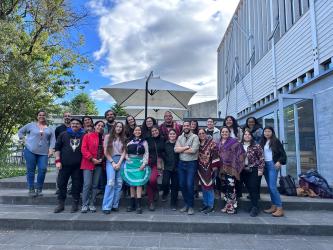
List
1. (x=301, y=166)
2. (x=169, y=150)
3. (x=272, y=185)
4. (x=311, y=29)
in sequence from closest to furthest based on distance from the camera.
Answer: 1. (x=272, y=185)
2. (x=169, y=150)
3. (x=301, y=166)
4. (x=311, y=29)

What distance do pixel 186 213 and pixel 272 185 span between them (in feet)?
5.56

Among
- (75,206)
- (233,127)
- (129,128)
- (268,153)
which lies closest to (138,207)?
(75,206)

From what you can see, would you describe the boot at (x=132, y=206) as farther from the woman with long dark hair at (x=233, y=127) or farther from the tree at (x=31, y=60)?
the tree at (x=31, y=60)

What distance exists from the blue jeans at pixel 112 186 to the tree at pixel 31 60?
6866mm

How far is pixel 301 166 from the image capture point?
7.48 m

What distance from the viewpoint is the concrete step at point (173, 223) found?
4.62 metres

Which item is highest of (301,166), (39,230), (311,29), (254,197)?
(311,29)

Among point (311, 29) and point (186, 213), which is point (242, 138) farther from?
point (311, 29)

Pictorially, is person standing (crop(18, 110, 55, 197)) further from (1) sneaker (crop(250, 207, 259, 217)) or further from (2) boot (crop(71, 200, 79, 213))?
(1) sneaker (crop(250, 207, 259, 217))

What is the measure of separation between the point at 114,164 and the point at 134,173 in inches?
16.4

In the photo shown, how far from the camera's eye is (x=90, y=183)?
5.21m

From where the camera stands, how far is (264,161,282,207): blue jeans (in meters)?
5.11

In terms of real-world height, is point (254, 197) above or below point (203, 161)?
below

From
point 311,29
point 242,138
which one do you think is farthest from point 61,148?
point 311,29
